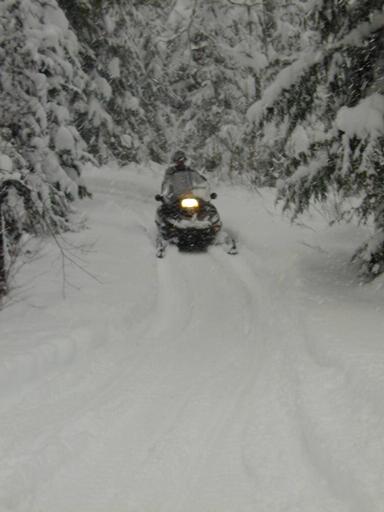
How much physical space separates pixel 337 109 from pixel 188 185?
20.4ft

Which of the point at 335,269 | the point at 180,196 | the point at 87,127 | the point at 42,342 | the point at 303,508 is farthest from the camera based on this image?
the point at 87,127

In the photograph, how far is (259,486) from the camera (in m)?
4.56

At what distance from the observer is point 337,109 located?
30.8 ft

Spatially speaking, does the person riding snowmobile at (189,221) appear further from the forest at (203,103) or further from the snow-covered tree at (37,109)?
the snow-covered tree at (37,109)

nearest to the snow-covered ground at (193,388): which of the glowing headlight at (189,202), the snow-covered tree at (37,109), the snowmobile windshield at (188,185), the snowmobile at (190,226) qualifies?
the snow-covered tree at (37,109)

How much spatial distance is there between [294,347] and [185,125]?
758 inches

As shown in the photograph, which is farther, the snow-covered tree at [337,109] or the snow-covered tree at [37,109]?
the snow-covered tree at [37,109]

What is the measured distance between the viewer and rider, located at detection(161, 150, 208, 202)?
1488cm

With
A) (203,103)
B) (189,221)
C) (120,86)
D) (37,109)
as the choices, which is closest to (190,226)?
(189,221)

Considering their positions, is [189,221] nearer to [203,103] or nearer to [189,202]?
[189,202]

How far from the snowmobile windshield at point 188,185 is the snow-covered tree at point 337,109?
16.6ft

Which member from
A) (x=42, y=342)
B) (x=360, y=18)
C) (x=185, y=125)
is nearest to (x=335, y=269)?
(x=360, y=18)

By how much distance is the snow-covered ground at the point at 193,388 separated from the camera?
453 centimetres

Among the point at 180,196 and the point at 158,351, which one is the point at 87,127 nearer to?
the point at 180,196
